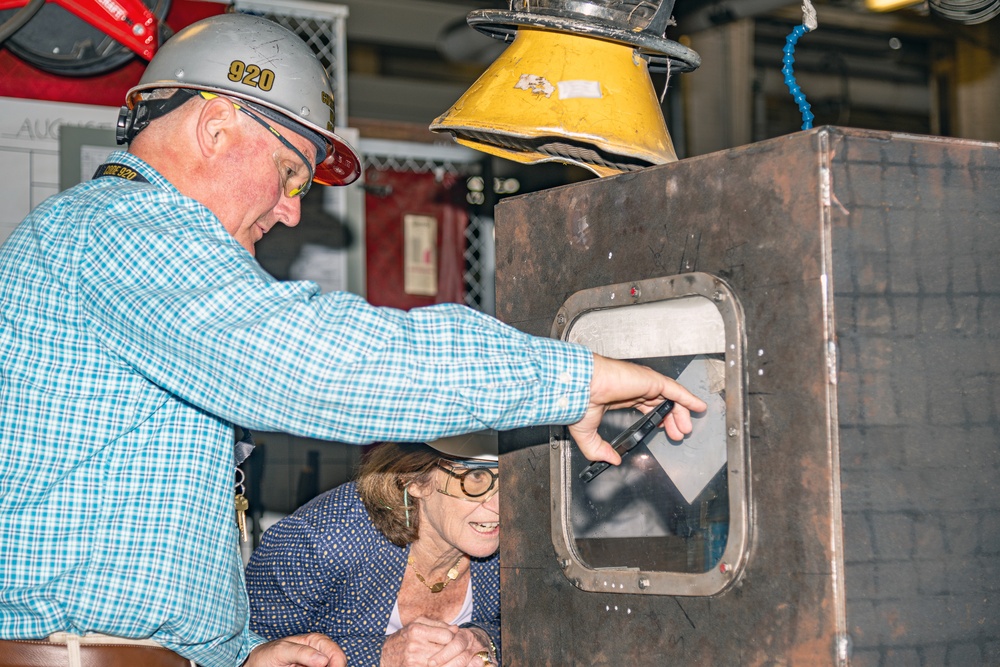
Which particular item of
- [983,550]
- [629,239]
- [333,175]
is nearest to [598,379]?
[629,239]

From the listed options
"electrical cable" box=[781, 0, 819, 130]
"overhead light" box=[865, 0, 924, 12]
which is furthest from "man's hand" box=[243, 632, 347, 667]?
"overhead light" box=[865, 0, 924, 12]

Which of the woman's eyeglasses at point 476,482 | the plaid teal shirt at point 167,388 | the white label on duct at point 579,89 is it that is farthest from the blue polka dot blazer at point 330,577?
the white label on duct at point 579,89

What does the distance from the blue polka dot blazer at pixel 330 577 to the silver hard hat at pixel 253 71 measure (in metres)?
1.04

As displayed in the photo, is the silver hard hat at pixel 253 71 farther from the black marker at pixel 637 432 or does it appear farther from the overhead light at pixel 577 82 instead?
the black marker at pixel 637 432

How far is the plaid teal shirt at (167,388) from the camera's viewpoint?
5.14 ft

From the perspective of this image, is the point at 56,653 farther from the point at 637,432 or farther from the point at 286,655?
the point at 637,432

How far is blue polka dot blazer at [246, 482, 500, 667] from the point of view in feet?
9.39

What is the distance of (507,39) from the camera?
2240 mm

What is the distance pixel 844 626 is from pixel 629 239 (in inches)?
27.4

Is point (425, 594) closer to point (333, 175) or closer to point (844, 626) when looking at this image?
point (333, 175)

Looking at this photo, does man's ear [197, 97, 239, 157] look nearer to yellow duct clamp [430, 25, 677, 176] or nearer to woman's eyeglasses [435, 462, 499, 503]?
yellow duct clamp [430, 25, 677, 176]

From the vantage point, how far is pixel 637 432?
1.85 meters

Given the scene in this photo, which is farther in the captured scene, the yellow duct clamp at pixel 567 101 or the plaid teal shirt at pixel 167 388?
the yellow duct clamp at pixel 567 101

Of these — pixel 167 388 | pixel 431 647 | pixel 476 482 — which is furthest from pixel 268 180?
pixel 431 647
